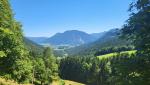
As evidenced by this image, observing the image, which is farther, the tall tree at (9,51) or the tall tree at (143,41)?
the tall tree at (9,51)

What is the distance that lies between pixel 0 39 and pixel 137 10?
574 inches

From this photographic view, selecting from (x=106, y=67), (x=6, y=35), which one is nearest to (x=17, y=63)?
(x=6, y=35)

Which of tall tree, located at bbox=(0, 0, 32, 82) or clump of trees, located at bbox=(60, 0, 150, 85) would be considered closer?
clump of trees, located at bbox=(60, 0, 150, 85)

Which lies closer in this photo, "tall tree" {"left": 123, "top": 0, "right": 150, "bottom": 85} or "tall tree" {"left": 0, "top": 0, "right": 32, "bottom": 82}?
"tall tree" {"left": 123, "top": 0, "right": 150, "bottom": 85}

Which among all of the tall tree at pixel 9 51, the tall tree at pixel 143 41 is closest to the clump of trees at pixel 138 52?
the tall tree at pixel 143 41

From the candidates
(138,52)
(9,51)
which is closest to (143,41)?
(138,52)

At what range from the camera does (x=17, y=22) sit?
3706 centimetres

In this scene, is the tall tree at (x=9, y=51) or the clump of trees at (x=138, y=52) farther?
the tall tree at (x=9, y=51)

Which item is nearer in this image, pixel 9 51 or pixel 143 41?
pixel 143 41

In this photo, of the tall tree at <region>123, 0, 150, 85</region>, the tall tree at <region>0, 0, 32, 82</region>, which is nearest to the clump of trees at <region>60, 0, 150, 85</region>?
the tall tree at <region>123, 0, 150, 85</region>

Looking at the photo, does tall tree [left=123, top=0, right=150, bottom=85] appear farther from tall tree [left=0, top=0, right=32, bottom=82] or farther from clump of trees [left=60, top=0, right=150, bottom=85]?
tall tree [left=0, top=0, right=32, bottom=82]

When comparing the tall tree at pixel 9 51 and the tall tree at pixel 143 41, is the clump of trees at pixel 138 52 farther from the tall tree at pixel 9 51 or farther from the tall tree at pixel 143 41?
the tall tree at pixel 9 51

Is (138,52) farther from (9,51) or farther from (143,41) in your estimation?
(9,51)

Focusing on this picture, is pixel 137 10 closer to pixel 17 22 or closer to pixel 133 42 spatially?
pixel 133 42
